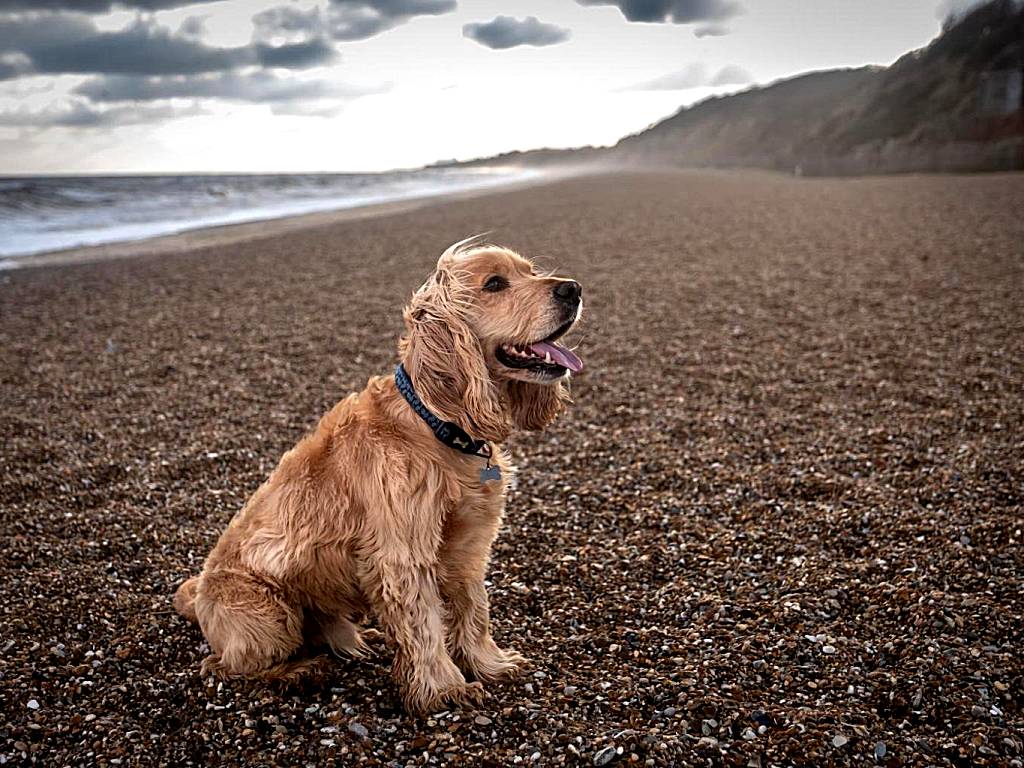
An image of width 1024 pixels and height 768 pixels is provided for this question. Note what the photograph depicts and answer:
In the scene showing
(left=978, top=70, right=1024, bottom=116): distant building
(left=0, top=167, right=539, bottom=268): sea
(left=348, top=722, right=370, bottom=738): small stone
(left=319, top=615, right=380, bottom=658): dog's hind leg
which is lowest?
(left=348, top=722, right=370, bottom=738): small stone

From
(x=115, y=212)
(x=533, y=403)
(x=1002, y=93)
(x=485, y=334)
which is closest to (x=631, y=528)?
(x=533, y=403)

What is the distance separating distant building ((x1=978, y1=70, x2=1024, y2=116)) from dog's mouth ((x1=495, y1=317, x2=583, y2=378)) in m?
41.1

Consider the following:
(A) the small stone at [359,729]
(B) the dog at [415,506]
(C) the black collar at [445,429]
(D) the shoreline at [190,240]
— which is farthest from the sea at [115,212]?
(A) the small stone at [359,729]

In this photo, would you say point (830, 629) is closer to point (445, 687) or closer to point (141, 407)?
point (445, 687)

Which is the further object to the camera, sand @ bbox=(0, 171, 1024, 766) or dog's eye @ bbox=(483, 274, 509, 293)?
dog's eye @ bbox=(483, 274, 509, 293)

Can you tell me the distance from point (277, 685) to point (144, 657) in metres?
0.91

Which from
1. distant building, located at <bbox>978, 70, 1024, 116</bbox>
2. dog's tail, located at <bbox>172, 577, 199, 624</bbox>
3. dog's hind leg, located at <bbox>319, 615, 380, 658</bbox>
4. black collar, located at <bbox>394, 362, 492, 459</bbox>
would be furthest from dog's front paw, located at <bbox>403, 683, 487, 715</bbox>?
distant building, located at <bbox>978, 70, 1024, 116</bbox>

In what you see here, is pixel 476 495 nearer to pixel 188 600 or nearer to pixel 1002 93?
pixel 188 600

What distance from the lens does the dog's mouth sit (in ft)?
11.6

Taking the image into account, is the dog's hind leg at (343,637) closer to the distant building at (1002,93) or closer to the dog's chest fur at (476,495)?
the dog's chest fur at (476,495)

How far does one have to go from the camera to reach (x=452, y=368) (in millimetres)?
3482

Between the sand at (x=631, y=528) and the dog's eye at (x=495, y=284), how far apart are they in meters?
2.06

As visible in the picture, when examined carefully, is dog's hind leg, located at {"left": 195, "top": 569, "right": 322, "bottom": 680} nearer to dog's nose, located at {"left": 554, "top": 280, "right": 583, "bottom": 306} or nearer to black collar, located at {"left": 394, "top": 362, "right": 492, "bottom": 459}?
black collar, located at {"left": 394, "top": 362, "right": 492, "bottom": 459}

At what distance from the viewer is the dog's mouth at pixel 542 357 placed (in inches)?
140
